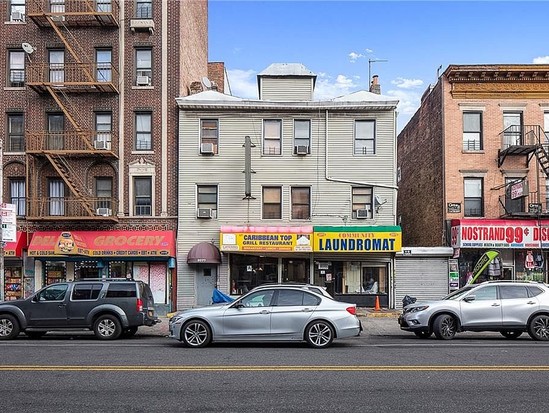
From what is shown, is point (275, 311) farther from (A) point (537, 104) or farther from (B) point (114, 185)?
(A) point (537, 104)

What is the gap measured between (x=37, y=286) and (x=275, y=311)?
1495 centimetres

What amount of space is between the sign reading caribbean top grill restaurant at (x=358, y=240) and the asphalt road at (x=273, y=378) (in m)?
9.84

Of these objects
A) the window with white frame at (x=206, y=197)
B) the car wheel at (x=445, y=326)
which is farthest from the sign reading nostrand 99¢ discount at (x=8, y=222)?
the car wheel at (x=445, y=326)

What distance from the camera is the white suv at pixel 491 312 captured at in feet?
52.8

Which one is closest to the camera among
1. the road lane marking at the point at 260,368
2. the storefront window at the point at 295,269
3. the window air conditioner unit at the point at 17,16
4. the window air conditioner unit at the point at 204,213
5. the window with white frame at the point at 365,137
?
the road lane marking at the point at 260,368

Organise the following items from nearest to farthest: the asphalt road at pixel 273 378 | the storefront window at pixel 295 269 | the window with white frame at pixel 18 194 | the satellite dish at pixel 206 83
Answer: the asphalt road at pixel 273 378 < the storefront window at pixel 295 269 < the window with white frame at pixel 18 194 < the satellite dish at pixel 206 83

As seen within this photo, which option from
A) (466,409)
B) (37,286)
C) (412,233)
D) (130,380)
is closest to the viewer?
(466,409)

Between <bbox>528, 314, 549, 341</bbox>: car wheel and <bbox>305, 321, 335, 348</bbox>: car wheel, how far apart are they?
574 centimetres

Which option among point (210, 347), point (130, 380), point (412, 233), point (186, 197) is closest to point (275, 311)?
point (210, 347)

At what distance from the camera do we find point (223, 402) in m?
8.12

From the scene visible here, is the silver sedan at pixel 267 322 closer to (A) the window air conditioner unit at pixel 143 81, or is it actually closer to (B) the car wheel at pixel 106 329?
(B) the car wheel at pixel 106 329

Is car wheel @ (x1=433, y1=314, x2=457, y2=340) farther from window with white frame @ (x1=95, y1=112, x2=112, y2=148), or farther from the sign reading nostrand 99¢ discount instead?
window with white frame @ (x1=95, y1=112, x2=112, y2=148)

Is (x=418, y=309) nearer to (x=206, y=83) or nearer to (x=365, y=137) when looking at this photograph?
(x=365, y=137)

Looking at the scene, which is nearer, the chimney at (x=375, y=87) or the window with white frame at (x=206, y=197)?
the window with white frame at (x=206, y=197)
